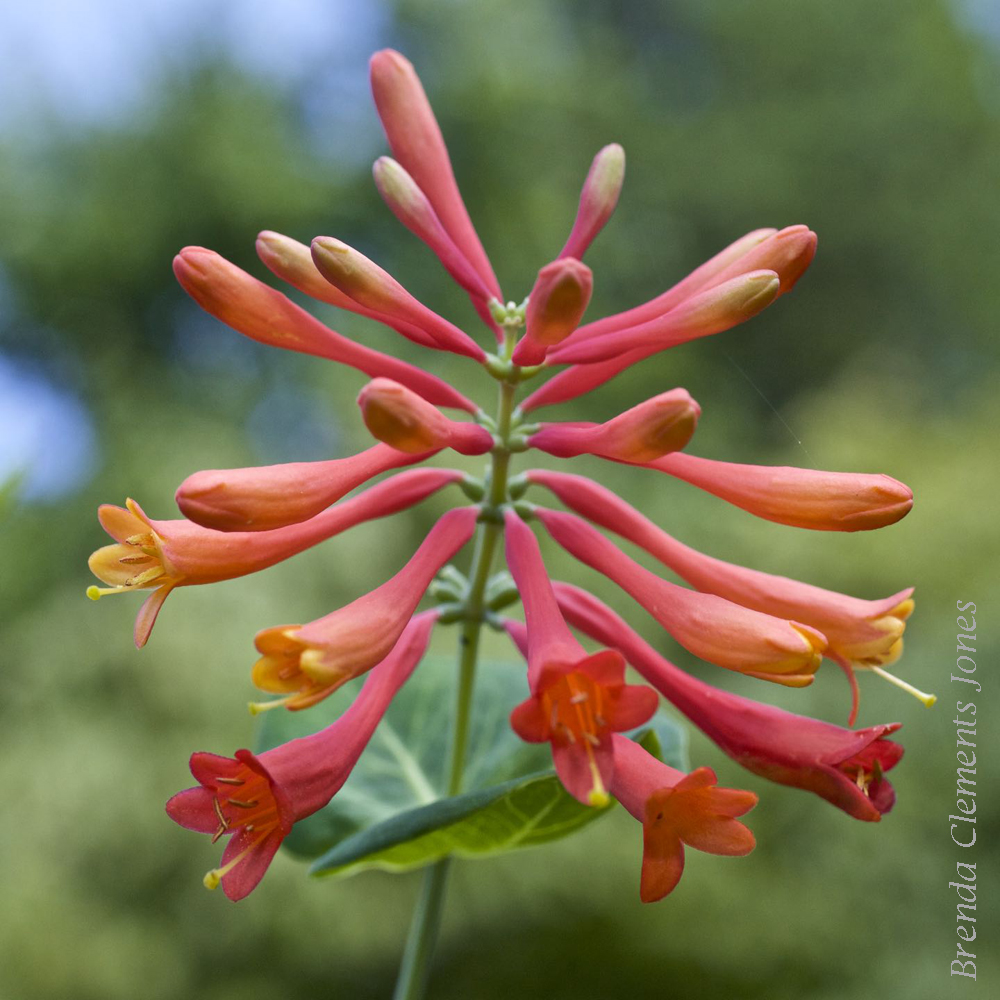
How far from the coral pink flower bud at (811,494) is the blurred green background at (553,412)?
1.09 feet

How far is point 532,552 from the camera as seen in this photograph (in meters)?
1.14

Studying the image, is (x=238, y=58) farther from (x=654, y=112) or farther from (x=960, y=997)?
(x=960, y=997)

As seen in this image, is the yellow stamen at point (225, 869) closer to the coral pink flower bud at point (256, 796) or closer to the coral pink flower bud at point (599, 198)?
the coral pink flower bud at point (256, 796)

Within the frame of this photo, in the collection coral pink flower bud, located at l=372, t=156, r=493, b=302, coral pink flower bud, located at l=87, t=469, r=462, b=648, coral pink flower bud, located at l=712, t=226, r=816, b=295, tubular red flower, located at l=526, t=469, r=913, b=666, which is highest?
coral pink flower bud, located at l=372, t=156, r=493, b=302

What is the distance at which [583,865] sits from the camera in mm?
3922

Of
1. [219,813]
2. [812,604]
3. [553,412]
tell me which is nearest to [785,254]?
[812,604]

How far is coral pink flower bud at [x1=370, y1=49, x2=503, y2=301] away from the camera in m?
1.24

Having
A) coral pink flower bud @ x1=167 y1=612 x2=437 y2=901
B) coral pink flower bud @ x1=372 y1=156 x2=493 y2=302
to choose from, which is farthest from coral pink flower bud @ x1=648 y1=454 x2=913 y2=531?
coral pink flower bud @ x1=167 y1=612 x2=437 y2=901

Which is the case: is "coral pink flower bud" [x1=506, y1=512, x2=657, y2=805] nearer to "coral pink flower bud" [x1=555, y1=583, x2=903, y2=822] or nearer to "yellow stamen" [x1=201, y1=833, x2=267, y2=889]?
"coral pink flower bud" [x1=555, y1=583, x2=903, y2=822]

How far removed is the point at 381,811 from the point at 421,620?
368 millimetres

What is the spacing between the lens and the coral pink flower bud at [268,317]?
3.39 ft

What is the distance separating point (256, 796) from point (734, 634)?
51cm

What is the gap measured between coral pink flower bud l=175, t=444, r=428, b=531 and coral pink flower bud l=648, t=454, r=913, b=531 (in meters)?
0.34

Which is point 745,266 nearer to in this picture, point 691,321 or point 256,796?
point 691,321
